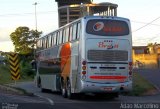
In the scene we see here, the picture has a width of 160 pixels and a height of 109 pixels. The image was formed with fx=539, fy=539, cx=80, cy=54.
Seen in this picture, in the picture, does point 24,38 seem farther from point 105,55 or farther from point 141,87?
point 105,55

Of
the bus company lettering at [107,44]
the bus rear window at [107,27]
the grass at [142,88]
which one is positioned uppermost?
the bus rear window at [107,27]

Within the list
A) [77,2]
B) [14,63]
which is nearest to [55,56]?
[14,63]

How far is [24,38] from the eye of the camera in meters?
126

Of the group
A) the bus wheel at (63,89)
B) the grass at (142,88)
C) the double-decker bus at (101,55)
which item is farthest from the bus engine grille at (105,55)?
the grass at (142,88)

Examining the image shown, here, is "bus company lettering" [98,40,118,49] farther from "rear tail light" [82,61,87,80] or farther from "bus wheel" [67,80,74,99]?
"bus wheel" [67,80,74,99]

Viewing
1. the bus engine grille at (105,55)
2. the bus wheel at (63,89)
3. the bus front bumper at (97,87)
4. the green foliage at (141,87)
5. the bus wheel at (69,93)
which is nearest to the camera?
the bus front bumper at (97,87)

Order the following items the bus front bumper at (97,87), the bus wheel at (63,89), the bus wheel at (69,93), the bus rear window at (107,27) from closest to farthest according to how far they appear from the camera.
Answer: the bus front bumper at (97,87) < the bus rear window at (107,27) < the bus wheel at (69,93) < the bus wheel at (63,89)

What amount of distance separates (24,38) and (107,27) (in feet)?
337

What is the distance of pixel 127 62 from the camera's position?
24.6m

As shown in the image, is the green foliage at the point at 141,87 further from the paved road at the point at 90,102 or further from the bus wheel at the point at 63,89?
the bus wheel at the point at 63,89

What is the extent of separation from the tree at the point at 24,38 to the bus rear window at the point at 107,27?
99.4 m

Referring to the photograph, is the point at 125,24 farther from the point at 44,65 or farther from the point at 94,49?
the point at 44,65

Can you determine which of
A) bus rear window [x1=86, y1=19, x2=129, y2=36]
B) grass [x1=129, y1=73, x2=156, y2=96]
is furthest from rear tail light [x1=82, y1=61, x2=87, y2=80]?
grass [x1=129, y1=73, x2=156, y2=96]

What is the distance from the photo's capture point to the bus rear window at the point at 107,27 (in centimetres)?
2431
